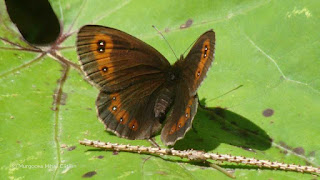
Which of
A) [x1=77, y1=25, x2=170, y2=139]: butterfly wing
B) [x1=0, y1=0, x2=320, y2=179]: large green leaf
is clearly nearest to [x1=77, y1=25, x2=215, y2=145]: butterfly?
[x1=77, y1=25, x2=170, y2=139]: butterfly wing

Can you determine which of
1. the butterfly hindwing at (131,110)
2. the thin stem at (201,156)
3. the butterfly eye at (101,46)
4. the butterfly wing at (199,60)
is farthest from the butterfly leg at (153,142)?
the butterfly eye at (101,46)

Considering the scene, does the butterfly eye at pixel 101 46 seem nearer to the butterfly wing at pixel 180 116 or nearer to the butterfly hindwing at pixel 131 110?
the butterfly hindwing at pixel 131 110

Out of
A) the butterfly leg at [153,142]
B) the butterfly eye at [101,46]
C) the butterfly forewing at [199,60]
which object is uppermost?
the butterfly forewing at [199,60]

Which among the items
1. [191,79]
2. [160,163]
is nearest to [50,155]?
[160,163]

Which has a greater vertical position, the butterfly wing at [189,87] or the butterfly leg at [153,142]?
the butterfly wing at [189,87]

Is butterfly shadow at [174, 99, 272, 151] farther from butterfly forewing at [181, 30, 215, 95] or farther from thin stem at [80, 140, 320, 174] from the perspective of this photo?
butterfly forewing at [181, 30, 215, 95]

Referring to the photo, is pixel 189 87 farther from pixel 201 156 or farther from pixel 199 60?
pixel 201 156
